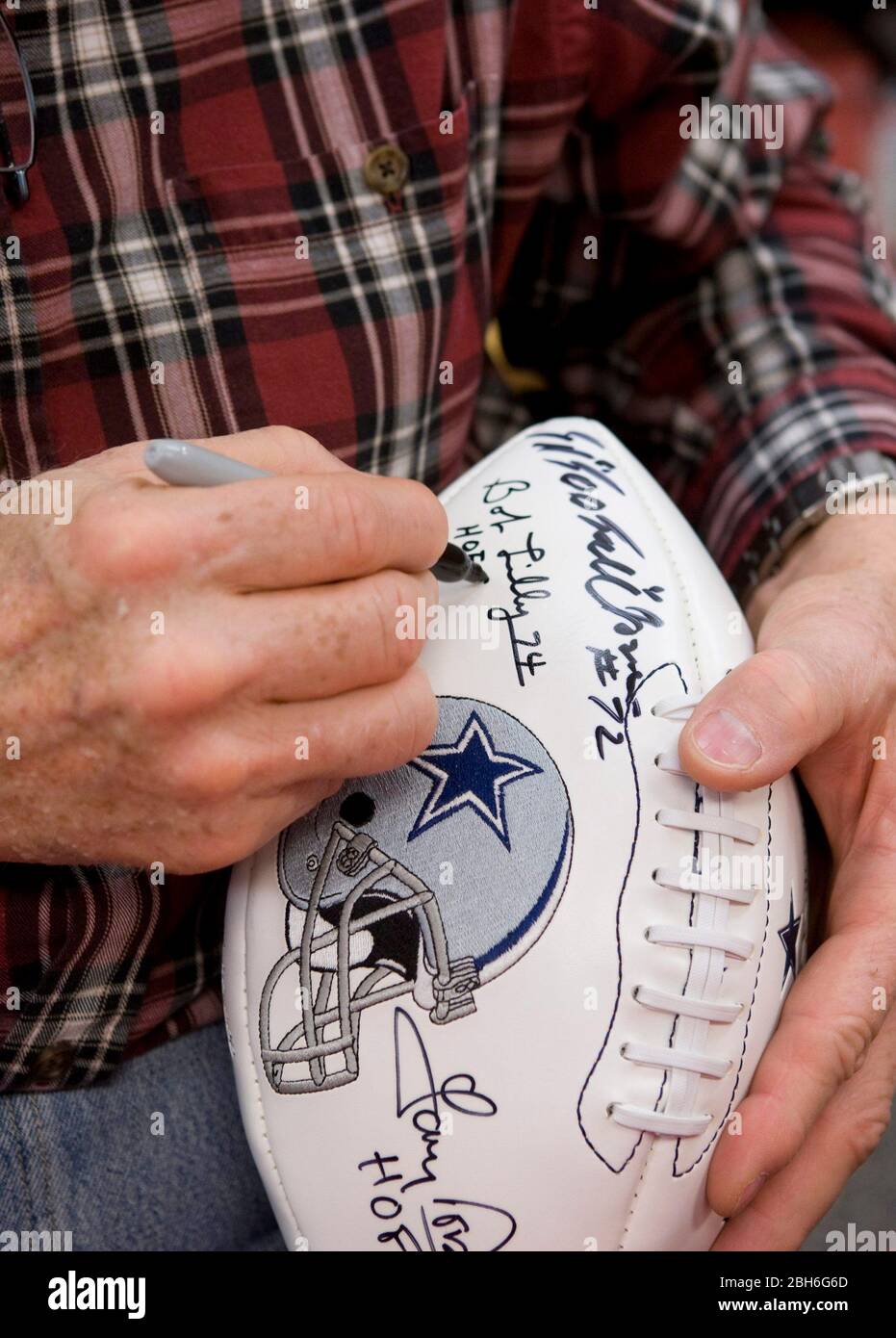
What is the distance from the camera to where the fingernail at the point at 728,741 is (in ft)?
1.90

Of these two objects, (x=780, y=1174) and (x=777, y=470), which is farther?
(x=777, y=470)

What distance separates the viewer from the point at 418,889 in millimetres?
583

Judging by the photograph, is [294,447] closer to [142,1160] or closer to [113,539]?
[113,539]

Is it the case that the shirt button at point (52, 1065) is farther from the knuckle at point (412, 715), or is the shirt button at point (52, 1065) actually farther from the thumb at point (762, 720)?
the thumb at point (762, 720)

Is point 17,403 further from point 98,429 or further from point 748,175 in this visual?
point 748,175

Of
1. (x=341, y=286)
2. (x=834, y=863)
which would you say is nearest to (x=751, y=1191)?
(x=834, y=863)

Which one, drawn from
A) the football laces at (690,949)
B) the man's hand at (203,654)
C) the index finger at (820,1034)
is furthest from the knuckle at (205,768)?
the index finger at (820,1034)

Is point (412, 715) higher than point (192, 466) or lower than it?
lower

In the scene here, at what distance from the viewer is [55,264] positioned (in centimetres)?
65

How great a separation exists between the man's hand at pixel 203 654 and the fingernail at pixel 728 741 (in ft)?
0.46

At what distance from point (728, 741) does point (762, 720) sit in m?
0.03

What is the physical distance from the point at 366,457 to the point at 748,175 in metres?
0.47
